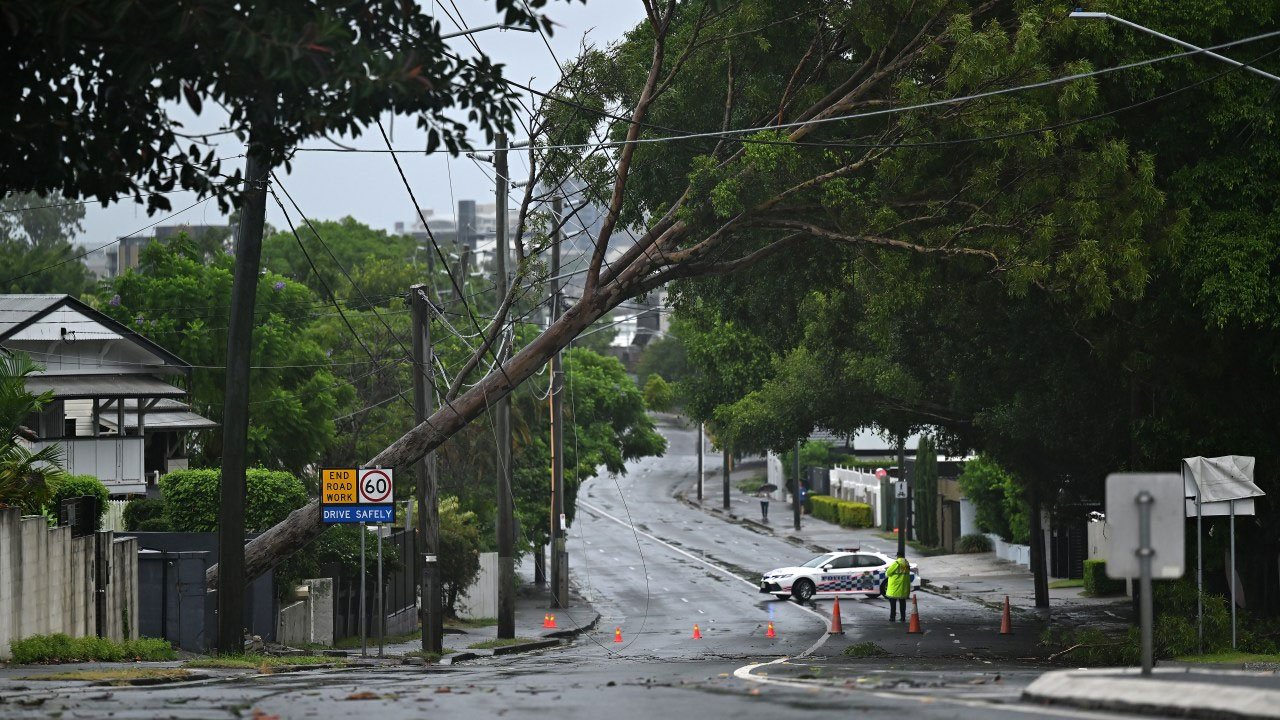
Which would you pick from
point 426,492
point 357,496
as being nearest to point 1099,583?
point 426,492

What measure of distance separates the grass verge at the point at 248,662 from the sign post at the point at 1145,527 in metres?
10.8

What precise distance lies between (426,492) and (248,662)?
31.9 feet

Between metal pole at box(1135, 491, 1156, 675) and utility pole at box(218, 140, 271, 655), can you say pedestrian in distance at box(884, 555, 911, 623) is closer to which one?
utility pole at box(218, 140, 271, 655)

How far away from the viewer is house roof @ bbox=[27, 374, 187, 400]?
111 feet

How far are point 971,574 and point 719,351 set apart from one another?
40.5 feet

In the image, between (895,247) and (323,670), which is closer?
(323,670)

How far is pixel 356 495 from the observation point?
23.1m

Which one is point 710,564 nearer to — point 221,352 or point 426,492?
point 221,352

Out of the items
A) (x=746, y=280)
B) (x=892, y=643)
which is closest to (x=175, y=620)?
(x=746, y=280)

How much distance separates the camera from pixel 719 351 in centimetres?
5694

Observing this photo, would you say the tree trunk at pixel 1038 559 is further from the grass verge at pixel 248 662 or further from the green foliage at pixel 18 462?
the green foliage at pixel 18 462

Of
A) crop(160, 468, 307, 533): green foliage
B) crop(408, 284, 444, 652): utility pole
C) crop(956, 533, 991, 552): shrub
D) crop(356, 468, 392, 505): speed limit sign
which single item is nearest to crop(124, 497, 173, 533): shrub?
crop(160, 468, 307, 533): green foliage

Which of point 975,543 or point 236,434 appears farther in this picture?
point 975,543

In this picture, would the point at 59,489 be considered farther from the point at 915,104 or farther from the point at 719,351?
the point at 719,351
